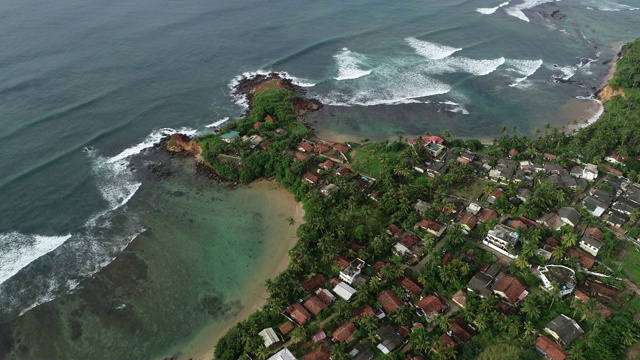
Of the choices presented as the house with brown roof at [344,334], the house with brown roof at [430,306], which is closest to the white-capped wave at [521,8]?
the house with brown roof at [430,306]

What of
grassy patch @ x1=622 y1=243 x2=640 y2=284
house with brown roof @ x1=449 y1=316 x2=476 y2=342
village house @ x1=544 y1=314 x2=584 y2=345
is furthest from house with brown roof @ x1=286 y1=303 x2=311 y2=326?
grassy patch @ x1=622 y1=243 x2=640 y2=284

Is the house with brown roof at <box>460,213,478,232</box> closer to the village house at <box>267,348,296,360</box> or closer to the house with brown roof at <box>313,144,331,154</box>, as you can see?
the house with brown roof at <box>313,144,331,154</box>

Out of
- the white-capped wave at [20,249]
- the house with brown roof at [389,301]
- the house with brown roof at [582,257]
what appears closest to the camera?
the house with brown roof at [389,301]

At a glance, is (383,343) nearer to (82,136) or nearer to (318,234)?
(318,234)

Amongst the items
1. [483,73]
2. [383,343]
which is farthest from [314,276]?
[483,73]

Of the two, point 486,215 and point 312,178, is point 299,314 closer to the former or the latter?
point 312,178

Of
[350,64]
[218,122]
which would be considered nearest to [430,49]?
[350,64]

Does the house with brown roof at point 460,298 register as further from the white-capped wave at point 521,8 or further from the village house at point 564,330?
the white-capped wave at point 521,8
